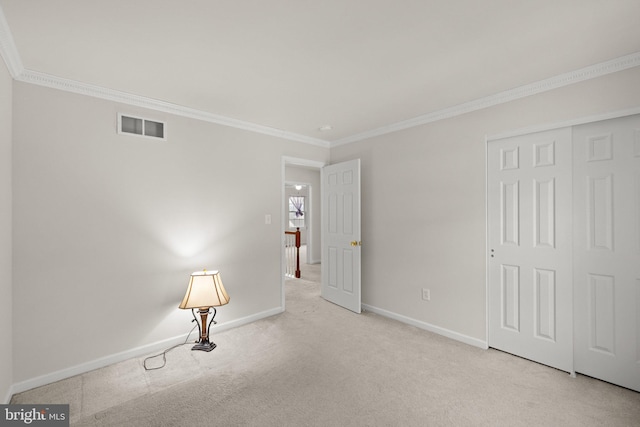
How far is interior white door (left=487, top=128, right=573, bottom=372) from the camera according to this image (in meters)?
2.46

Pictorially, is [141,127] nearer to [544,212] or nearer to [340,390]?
[340,390]

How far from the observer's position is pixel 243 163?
3592 millimetres

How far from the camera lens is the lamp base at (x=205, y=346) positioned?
2882 mm

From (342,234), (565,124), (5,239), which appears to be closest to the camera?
(5,239)

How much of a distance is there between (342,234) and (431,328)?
1643mm

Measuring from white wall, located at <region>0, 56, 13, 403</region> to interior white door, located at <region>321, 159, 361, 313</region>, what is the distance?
3.30 m

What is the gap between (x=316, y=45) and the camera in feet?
6.39

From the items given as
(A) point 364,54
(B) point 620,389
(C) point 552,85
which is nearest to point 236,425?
(A) point 364,54

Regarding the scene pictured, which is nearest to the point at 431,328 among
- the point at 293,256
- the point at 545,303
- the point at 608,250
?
the point at 545,303

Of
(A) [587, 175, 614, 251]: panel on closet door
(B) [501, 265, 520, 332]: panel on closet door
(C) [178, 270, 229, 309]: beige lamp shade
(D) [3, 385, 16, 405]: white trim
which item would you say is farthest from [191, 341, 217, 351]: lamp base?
(A) [587, 175, 614, 251]: panel on closet door

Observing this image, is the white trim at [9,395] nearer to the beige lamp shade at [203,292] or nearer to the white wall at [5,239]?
the white wall at [5,239]

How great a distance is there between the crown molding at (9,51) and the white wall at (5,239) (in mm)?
57

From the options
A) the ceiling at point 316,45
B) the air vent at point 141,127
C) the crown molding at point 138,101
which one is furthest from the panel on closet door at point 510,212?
the air vent at point 141,127

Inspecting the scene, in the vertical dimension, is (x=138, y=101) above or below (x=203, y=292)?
above
